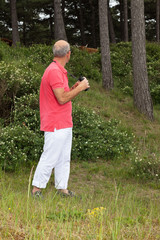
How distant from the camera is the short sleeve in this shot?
16.1 ft

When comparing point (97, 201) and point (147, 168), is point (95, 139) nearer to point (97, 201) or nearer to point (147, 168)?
point (147, 168)

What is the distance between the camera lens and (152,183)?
711 cm

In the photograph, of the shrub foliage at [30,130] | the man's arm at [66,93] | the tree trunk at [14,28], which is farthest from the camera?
the tree trunk at [14,28]

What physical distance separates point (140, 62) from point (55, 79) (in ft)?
27.0

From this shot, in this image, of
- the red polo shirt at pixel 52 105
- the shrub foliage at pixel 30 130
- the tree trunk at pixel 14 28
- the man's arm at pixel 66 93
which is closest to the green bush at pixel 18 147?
the shrub foliage at pixel 30 130

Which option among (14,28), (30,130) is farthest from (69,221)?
(14,28)

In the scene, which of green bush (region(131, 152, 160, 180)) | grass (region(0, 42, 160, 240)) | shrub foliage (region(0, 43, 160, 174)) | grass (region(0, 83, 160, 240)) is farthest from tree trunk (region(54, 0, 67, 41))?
green bush (region(131, 152, 160, 180))

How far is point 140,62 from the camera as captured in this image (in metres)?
12.5

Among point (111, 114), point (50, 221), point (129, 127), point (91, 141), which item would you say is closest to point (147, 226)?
point (50, 221)

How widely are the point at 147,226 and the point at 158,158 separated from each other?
409 cm

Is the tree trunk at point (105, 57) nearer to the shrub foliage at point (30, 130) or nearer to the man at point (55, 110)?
the shrub foliage at point (30, 130)

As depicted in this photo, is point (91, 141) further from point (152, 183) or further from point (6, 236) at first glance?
point (6, 236)

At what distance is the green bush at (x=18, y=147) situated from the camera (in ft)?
24.1

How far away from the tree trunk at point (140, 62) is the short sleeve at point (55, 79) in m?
7.95
